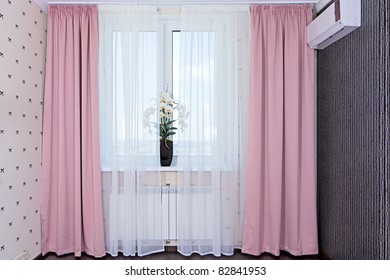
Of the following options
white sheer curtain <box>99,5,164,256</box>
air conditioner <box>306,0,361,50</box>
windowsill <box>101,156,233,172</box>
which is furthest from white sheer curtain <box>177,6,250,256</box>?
air conditioner <box>306,0,361,50</box>

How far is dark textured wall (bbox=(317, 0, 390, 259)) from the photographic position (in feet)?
6.59

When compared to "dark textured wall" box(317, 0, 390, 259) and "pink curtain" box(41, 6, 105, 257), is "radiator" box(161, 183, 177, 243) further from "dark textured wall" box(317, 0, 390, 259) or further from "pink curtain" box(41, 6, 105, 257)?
"dark textured wall" box(317, 0, 390, 259)

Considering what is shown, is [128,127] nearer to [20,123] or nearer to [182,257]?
[20,123]

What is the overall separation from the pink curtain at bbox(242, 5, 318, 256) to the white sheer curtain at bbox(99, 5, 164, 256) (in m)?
0.86

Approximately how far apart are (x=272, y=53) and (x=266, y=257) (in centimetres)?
177

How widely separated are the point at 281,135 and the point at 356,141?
2.24 feet

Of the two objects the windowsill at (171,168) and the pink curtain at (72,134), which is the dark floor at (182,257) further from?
the windowsill at (171,168)

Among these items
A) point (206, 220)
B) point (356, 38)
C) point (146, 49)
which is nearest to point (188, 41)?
point (146, 49)

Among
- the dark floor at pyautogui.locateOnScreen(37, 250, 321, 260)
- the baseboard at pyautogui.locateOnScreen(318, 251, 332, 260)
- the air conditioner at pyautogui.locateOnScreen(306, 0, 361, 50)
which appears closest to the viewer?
the air conditioner at pyautogui.locateOnScreen(306, 0, 361, 50)

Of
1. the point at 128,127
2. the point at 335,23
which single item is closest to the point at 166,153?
the point at 128,127

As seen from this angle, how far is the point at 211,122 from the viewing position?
2.92 metres

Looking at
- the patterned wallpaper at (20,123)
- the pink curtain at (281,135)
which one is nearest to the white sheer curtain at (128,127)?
the patterned wallpaper at (20,123)

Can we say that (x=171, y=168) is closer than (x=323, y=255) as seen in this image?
No

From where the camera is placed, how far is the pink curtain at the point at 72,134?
287cm
